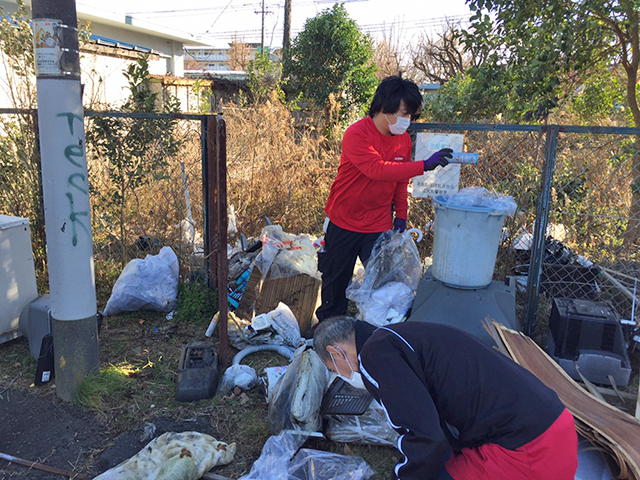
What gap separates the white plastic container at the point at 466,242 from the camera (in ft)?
10.3

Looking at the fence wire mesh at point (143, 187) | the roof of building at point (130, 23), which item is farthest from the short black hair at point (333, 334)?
the roof of building at point (130, 23)

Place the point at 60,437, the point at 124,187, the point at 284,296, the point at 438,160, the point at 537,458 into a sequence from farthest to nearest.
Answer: the point at 124,187 < the point at 284,296 < the point at 438,160 < the point at 60,437 < the point at 537,458

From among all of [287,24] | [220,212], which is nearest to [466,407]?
[220,212]

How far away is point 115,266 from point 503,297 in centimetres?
362

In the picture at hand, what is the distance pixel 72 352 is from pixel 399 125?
2555mm

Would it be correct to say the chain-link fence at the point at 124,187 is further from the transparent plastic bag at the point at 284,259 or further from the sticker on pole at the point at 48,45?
the sticker on pole at the point at 48,45

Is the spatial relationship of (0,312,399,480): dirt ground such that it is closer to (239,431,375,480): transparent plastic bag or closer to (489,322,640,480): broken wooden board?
(239,431,375,480): transparent plastic bag

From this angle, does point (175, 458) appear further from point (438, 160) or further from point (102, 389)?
point (438, 160)

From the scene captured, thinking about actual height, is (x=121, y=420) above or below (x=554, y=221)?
below

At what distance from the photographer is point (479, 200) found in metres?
3.33

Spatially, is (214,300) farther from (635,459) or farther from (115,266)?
(635,459)

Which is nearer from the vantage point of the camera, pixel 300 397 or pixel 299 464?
pixel 299 464

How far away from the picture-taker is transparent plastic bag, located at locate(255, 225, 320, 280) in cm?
399

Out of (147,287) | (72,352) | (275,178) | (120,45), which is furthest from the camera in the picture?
(120,45)
